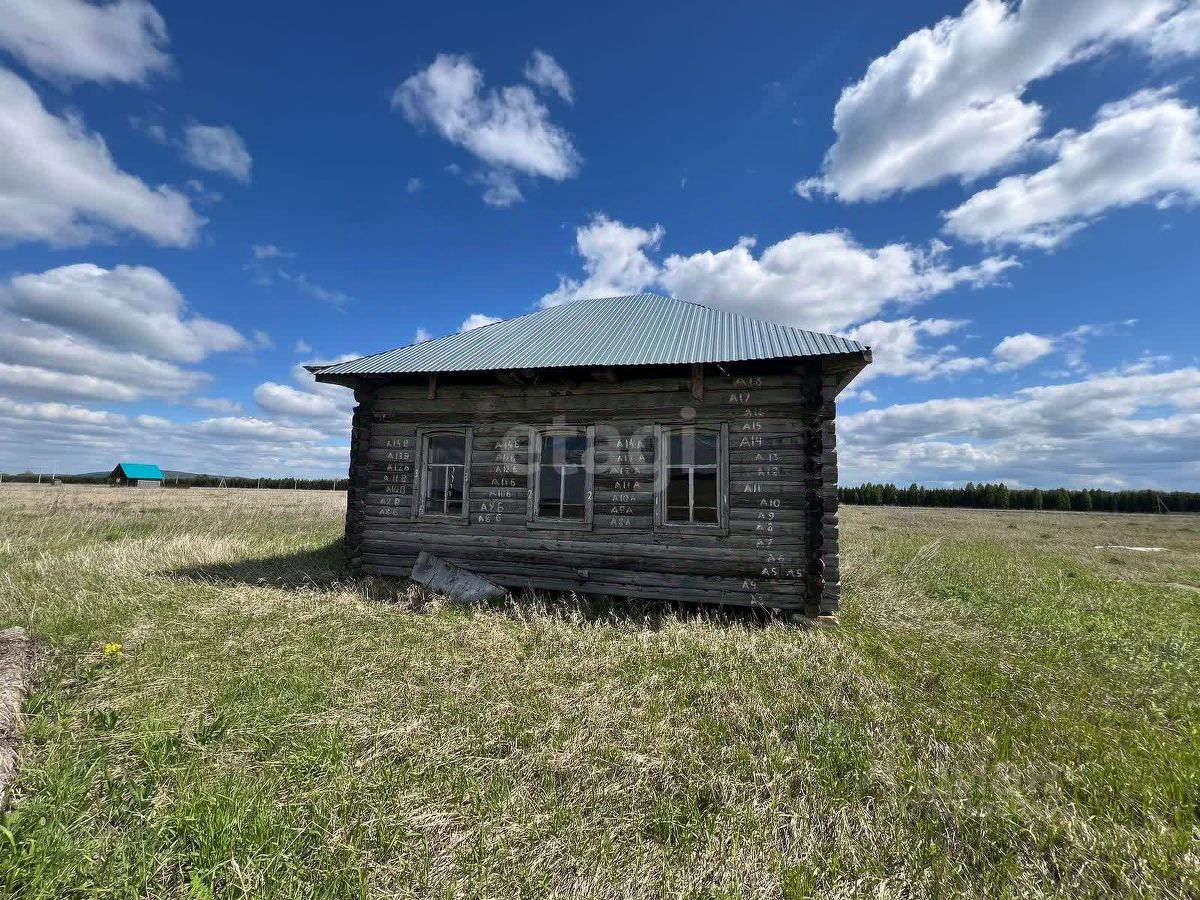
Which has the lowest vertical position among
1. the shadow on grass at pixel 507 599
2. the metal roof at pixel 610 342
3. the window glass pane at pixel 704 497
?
the shadow on grass at pixel 507 599

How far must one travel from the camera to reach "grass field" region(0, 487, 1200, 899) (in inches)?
116

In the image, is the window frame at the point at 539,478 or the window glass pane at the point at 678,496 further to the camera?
the window frame at the point at 539,478

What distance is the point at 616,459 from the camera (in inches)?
354

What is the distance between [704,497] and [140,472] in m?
87.7

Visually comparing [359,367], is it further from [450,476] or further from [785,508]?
[785,508]

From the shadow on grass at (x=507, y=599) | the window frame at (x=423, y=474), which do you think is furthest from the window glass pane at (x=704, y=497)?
the window frame at (x=423, y=474)

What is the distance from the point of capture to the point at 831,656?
249 inches

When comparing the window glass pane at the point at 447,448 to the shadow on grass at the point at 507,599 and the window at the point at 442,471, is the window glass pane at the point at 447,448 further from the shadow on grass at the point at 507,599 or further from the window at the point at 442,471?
the shadow on grass at the point at 507,599

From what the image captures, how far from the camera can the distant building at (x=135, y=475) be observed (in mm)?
66938

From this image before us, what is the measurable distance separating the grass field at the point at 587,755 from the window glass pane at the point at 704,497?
1.80 meters

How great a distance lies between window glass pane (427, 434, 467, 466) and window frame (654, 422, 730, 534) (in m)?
3.86

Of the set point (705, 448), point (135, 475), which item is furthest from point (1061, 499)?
point (135, 475)

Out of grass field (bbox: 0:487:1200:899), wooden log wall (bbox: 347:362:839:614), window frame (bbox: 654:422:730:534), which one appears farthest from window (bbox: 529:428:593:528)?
grass field (bbox: 0:487:1200:899)

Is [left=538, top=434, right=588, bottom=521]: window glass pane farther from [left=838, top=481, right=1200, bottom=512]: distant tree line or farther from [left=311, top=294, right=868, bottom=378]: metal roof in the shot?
[left=838, top=481, right=1200, bottom=512]: distant tree line
